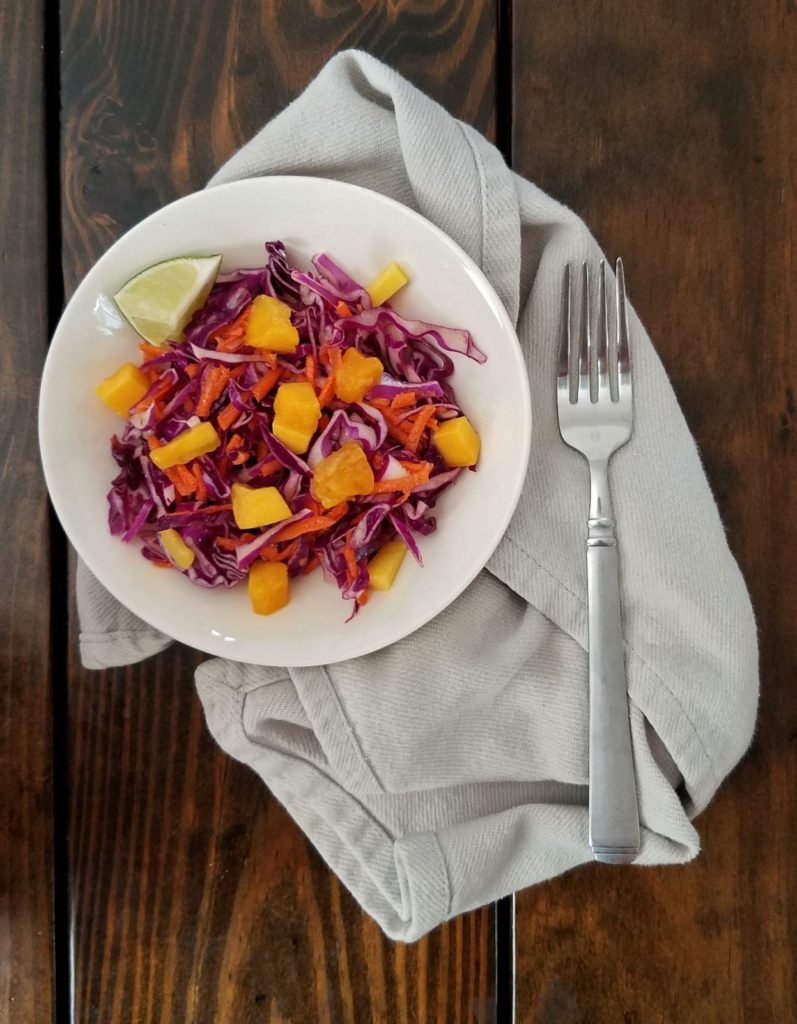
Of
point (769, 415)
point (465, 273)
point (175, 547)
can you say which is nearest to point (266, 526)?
point (175, 547)

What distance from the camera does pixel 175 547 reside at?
3.04 ft

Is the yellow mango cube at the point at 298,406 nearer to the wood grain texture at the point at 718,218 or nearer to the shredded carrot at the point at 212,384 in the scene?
the shredded carrot at the point at 212,384

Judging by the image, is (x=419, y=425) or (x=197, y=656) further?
(x=197, y=656)

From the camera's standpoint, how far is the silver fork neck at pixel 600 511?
953 millimetres

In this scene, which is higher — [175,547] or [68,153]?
[68,153]

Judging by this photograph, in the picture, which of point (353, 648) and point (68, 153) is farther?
point (68, 153)

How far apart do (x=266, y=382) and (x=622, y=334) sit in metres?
0.39

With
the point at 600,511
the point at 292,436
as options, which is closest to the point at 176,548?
the point at 292,436

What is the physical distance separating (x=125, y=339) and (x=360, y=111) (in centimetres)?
36

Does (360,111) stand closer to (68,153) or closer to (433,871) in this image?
(68,153)

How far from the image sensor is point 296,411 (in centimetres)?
88

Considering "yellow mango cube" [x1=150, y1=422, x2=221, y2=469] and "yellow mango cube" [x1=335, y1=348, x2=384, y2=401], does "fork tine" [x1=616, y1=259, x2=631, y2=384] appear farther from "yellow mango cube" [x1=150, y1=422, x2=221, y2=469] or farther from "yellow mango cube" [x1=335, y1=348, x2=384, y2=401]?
"yellow mango cube" [x1=150, y1=422, x2=221, y2=469]

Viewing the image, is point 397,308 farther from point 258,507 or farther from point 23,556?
point 23,556

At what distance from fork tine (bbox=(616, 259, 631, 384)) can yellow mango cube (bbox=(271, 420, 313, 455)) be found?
35 centimetres
